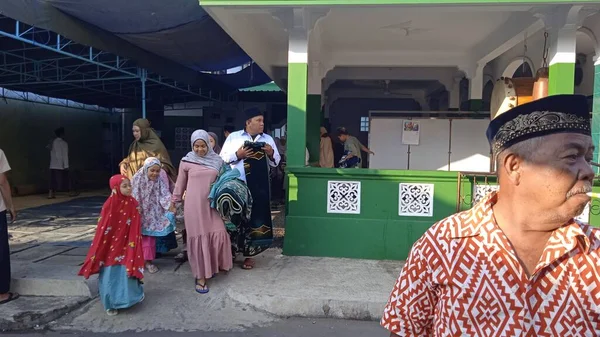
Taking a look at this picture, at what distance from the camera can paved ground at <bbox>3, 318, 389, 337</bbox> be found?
3254mm

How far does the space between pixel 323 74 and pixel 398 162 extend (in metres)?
2.36

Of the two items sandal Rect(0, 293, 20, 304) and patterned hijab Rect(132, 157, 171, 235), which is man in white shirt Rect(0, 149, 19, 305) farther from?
patterned hijab Rect(132, 157, 171, 235)

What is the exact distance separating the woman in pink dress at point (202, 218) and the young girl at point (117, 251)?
51cm

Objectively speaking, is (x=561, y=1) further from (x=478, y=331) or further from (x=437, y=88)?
(x=437, y=88)

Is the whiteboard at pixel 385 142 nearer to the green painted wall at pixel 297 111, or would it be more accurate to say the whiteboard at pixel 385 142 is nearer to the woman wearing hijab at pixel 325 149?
the woman wearing hijab at pixel 325 149

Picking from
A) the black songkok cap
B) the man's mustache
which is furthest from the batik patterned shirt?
the black songkok cap

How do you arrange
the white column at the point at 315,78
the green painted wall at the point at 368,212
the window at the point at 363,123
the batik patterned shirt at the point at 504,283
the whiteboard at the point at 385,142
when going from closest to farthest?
the batik patterned shirt at the point at 504,283 < the green painted wall at the point at 368,212 < the whiteboard at the point at 385,142 < the white column at the point at 315,78 < the window at the point at 363,123

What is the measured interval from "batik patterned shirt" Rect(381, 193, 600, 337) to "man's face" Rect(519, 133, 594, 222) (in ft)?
0.25

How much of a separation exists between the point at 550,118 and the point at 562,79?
4072 mm

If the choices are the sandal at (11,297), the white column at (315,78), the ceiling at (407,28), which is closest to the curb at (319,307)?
the sandal at (11,297)

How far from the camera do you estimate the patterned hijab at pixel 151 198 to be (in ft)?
13.8

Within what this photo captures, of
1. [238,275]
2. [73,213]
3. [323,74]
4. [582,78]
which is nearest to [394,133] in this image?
[323,74]

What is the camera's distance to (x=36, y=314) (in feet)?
11.3

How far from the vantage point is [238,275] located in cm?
422
